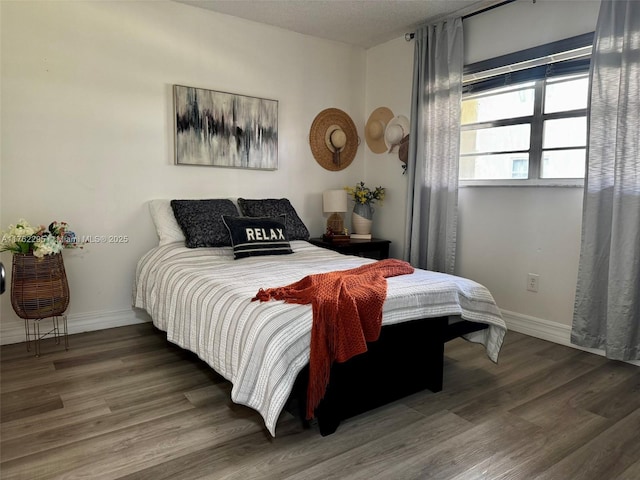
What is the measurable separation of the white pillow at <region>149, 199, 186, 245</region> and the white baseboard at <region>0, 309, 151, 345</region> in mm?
666

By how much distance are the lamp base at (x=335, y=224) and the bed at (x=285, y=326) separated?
3.62 ft

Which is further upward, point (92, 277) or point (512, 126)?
point (512, 126)

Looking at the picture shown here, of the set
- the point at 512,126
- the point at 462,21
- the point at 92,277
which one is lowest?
the point at 92,277

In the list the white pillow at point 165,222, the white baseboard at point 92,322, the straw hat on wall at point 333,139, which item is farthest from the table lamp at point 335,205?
the white baseboard at point 92,322

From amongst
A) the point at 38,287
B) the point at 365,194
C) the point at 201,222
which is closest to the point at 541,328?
the point at 365,194

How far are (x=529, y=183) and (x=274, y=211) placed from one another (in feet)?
6.51

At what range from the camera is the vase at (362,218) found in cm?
434

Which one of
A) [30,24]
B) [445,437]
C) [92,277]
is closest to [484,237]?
[445,437]

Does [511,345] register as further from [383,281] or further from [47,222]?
[47,222]

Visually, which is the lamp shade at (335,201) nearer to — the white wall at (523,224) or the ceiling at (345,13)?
the white wall at (523,224)

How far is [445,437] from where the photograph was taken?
1.91 meters

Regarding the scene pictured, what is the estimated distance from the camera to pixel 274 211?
12.1ft

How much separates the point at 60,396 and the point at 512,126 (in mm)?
3479

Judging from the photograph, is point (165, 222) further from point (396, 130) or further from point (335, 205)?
point (396, 130)
